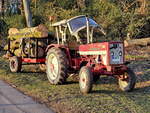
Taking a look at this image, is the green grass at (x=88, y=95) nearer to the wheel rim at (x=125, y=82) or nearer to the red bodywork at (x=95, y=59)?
the wheel rim at (x=125, y=82)

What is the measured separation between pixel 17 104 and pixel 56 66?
9.45ft

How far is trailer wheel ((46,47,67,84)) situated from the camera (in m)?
9.90

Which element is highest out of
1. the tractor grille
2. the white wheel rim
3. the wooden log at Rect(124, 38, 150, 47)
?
the wooden log at Rect(124, 38, 150, 47)

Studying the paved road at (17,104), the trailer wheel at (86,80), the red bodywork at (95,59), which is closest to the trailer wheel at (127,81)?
the red bodywork at (95,59)

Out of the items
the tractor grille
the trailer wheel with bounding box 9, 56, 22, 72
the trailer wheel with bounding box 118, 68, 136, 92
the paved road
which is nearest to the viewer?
the paved road

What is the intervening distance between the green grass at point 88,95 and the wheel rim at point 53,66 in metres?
0.32

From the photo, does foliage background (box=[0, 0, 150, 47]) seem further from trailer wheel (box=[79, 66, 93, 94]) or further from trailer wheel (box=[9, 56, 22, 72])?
trailer wheel (box=[79, 66, 93, 94])

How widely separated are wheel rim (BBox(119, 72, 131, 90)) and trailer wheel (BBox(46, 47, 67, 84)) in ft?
5.58

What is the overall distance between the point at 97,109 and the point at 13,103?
2.11 metres

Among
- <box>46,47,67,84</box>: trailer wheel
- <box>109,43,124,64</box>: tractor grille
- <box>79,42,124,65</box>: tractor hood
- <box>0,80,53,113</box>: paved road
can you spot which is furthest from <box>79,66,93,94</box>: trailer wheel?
<box>0,80,53,113</box>: paved road

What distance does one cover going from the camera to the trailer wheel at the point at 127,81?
920 cm

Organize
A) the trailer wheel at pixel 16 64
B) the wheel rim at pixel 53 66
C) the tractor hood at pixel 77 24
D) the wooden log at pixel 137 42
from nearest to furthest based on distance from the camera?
1. the tractor hood at pixel 77 24
2. the wheel rim at pixel 53 66
3. the trailer wheel at pixel 16 64
4. the wooden log at pixel 137 42

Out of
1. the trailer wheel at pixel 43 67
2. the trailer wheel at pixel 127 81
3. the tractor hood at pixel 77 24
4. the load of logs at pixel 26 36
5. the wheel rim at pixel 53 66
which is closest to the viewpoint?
the trailer wheel at pixel 127 81

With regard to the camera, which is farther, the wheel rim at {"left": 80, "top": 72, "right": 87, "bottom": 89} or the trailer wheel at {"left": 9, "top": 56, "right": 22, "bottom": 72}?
the trailer wheel at {"left": 9, "top": 56, "right": 22, "bottom": 72}
